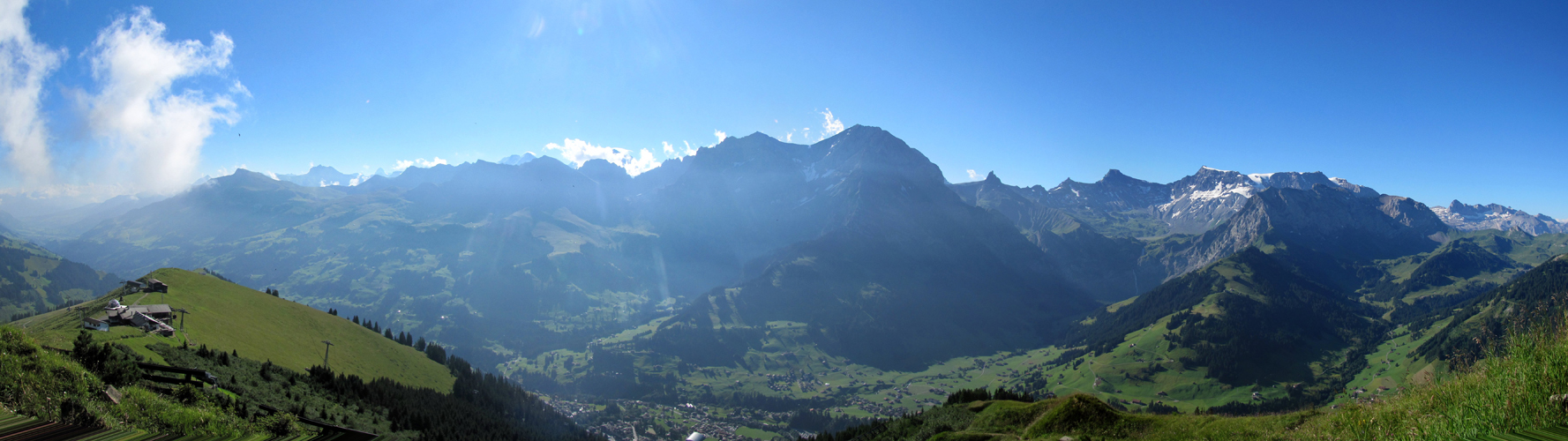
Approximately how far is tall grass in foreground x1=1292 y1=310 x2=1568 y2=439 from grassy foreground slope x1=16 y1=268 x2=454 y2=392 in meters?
59.3

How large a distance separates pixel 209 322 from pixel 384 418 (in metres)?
23.1

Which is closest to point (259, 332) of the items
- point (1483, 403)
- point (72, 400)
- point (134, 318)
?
point (134, 318)

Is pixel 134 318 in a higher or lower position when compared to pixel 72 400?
lower

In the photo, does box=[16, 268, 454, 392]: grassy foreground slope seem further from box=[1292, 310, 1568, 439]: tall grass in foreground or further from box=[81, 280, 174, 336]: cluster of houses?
box=[1292, 310, 1568, 439]: tall grass in foreground

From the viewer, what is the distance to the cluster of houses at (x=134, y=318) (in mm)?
49906

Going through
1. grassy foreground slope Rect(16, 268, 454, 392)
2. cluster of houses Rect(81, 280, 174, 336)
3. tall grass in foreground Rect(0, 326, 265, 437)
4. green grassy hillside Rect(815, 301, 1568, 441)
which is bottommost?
grassy foreground slope Rect(16, 268, 454, 392)

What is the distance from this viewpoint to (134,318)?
53781mm

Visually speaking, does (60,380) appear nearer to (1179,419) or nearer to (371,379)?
(1179,419)

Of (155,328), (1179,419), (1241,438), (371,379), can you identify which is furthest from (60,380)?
(371,379)

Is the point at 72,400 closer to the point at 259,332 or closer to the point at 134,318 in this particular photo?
the point at 134,318

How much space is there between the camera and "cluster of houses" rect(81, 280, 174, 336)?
4991cm

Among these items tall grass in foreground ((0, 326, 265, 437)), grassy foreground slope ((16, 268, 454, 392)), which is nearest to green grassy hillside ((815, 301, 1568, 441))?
tall grass in foreground ((0, 326, 265, 437))

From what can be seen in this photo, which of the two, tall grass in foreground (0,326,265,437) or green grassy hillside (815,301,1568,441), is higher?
green grassy hillside (815,301,1568,441)

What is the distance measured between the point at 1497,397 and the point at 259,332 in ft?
368
